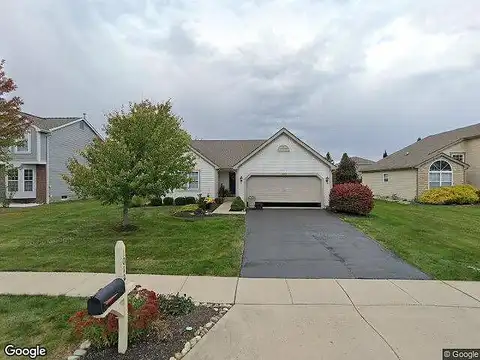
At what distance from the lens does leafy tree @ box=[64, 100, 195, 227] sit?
11.8 metres

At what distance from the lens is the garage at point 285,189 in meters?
23.1

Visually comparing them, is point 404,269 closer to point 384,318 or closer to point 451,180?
point 384,318

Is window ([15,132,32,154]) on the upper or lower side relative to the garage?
upper

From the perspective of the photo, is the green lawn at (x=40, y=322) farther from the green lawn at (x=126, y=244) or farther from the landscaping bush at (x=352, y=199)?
the landscaping bush at (x=352, y=199)

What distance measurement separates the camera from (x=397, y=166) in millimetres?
30500

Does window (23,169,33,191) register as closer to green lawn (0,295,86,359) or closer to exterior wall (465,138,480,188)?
green lawn (0,295,86,359)

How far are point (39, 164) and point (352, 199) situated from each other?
23.2 m

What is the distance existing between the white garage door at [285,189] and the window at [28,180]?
17.2m

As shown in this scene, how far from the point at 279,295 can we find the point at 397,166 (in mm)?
27878

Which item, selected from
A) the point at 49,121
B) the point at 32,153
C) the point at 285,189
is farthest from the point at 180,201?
the point at 49,121

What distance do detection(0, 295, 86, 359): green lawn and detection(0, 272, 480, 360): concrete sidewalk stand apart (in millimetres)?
487

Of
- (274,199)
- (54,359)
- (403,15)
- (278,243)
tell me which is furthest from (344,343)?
(274,199)

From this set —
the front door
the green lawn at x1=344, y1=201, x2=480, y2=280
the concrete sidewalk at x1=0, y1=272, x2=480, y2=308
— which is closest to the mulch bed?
the concrete sidewalk at x1=0, y1=272, x2=480, y2=308

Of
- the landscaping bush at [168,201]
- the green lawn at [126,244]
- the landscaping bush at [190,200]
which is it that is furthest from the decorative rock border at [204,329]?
the landscaping bush at [168,201]
